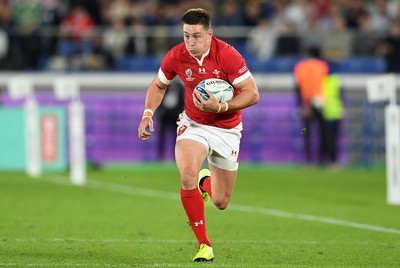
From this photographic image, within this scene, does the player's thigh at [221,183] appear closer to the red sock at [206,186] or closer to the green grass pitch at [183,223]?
the red sock at [206,186]

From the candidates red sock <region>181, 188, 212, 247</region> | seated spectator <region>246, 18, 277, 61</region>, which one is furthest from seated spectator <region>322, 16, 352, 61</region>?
red sock <region>181, 188, 212, 247</region>

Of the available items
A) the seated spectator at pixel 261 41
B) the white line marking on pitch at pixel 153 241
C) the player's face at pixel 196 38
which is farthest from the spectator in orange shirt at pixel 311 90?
the player's face at pixel 196 38

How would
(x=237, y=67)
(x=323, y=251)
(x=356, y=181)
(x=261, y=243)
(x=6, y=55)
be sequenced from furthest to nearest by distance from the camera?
1. (x=6, y=55)
2. (x=356, y=181)
3. (x=261, y=243)
4. (x=323, y=251)
5. (x=237, y=67)

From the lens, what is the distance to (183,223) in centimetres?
1370

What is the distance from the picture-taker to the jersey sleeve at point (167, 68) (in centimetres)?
1018

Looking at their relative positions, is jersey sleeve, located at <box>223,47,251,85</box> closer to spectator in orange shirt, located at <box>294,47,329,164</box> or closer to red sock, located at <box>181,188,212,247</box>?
red sock, located at <box>181,188,212,247</box>

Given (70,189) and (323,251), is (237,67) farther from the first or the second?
(70,189)

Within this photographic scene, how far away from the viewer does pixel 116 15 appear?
87.6 ft

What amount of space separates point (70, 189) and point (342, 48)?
977 cm

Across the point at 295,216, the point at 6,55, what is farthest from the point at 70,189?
the point at 6,55

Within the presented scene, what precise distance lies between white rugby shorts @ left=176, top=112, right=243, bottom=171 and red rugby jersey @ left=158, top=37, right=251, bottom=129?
0.06m

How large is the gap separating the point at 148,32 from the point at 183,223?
43.1 feet

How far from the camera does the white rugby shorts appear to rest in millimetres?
10055

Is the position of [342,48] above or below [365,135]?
above
